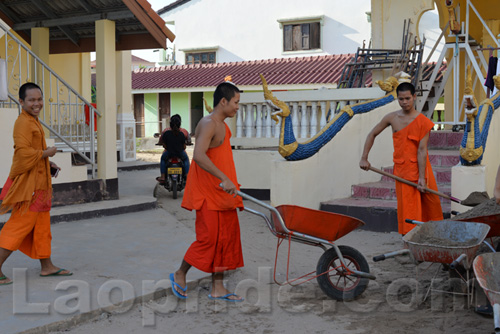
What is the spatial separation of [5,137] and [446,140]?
7.26 metres

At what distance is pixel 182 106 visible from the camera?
95.5 ft

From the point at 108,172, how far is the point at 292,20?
67.0 ft

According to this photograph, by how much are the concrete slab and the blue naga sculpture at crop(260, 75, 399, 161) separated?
5.68 feet

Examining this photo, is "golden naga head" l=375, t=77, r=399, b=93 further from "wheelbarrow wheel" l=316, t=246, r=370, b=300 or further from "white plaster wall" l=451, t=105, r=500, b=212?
"wheelbarrow wheel" l=316, t=246, r=370, b=300

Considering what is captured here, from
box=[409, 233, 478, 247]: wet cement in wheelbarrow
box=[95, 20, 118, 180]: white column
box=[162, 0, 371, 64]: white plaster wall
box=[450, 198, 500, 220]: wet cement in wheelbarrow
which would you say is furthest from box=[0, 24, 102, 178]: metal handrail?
box=[162, 0, 371, 64]: white plaster wall

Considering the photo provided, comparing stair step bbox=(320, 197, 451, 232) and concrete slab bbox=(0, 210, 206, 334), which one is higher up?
stair step bbox=(320, 197, 451, 232)

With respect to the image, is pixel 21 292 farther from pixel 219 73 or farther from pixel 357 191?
pixel 219 73

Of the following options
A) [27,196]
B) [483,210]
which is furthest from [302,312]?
[27,196]

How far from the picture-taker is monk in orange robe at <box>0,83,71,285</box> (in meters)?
5.39

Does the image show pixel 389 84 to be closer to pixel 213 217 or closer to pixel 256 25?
pixel 213 217

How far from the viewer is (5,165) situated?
8.21 meters

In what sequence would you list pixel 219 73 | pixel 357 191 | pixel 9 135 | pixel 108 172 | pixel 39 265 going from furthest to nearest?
pixel 219 73, pixel 108 172, pixel 357 191, pixel 9 135, pixel 39 265

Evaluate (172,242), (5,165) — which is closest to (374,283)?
(172,242)

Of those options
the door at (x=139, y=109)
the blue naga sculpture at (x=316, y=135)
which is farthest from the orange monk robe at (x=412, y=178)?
the door at (x=139, y=109)
